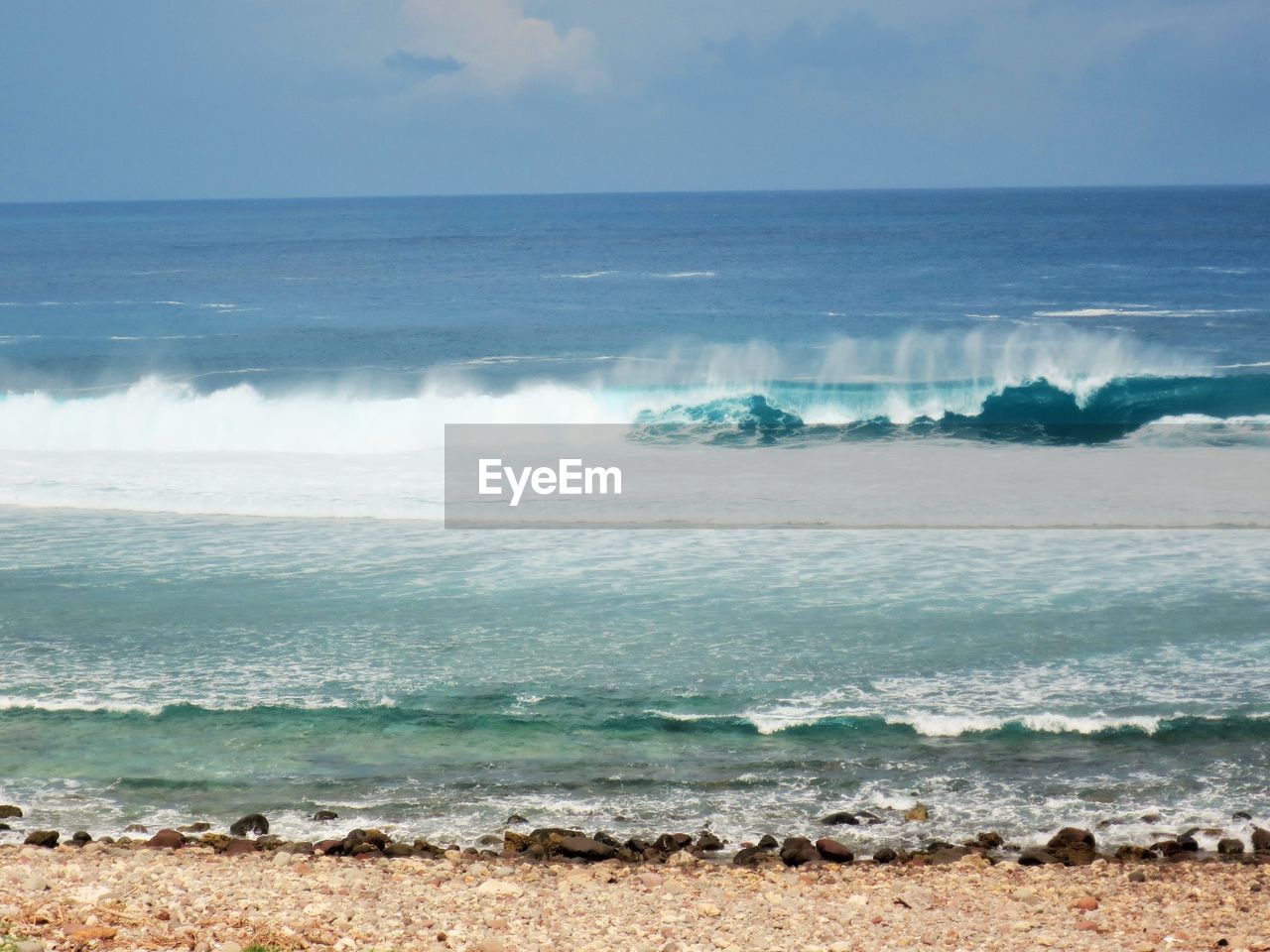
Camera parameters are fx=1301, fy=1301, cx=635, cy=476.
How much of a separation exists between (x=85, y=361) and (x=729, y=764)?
32612 mm

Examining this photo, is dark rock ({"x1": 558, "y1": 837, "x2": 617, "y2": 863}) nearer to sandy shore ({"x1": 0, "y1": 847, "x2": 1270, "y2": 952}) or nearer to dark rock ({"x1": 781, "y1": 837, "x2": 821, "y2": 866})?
sandy shore ({"x1": 0, "y1": 847, "x2": 1270, "y2": 952})

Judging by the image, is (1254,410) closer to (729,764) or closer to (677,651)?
(677,651)

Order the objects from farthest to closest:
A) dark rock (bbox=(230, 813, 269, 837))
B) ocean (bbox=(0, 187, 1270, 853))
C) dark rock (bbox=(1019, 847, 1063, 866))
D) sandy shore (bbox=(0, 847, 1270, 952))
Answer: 1. ocean (bbox=(0, 187, 1270, 853))
2. dark rock (bbox=(230, 813, 269, 837))
3. dark rock (bbox=(1019, 847, 1063, 866))
4. sandy shore (bbox=(0, 847, 1270, 952))

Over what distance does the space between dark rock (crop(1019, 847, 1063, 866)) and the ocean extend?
0.46 m

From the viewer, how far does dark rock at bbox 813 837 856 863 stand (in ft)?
24.8

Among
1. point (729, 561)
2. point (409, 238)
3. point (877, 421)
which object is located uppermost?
point (409, 238)

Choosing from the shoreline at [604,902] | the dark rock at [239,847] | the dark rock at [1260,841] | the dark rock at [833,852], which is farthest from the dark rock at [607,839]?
the dark rock at [1260,841]

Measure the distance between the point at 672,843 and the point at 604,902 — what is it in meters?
Result: 0.91

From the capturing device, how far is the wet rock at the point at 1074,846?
7.48 meters

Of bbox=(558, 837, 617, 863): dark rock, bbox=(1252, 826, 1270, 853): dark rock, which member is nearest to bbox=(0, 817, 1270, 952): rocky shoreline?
bbox=(558, 837, 617, 863): dark rock

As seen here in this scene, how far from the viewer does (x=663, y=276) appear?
57406mm

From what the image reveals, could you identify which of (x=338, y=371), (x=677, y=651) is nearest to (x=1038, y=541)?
(x=677, y=651)

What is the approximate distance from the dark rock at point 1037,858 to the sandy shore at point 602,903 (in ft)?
0.49

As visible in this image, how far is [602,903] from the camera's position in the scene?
691 centimetres
